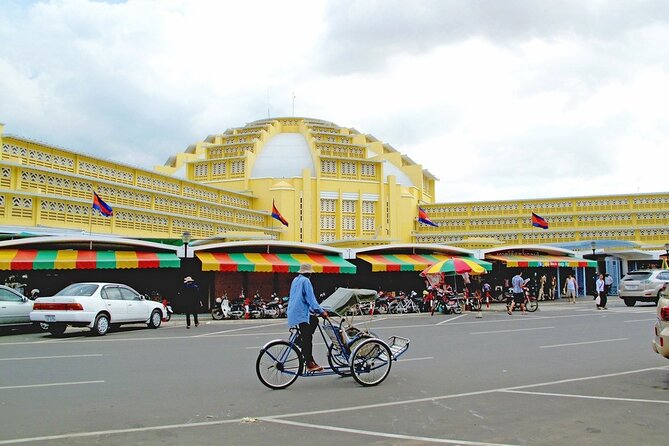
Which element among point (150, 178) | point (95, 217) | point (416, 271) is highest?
point (150, 178)

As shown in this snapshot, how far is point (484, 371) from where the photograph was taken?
10078 mm

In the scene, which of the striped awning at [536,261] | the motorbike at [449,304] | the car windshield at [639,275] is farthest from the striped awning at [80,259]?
the car windshield at [639,275]

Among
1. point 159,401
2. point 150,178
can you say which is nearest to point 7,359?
point 159,401

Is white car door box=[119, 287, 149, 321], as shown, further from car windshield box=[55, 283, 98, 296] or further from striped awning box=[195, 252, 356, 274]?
striped awning box=[195, 252, 356, 274]

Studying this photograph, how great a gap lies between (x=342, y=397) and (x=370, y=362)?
0.99 meters

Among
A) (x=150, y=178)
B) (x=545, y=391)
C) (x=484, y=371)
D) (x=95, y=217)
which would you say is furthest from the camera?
(x=150, y=178)

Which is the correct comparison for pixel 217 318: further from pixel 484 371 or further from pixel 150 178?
pixel 150 178

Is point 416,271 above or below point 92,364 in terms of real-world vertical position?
above

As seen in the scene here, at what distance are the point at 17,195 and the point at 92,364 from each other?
979 inches

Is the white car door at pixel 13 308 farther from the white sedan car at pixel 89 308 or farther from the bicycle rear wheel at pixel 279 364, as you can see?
the bicycle rear wheel at pixel 279 364

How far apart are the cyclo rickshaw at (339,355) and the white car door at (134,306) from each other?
10.3m

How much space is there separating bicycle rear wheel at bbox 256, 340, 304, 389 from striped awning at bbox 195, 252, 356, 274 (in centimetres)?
1590

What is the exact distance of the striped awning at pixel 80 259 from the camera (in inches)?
855

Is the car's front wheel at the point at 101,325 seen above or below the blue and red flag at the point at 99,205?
below
